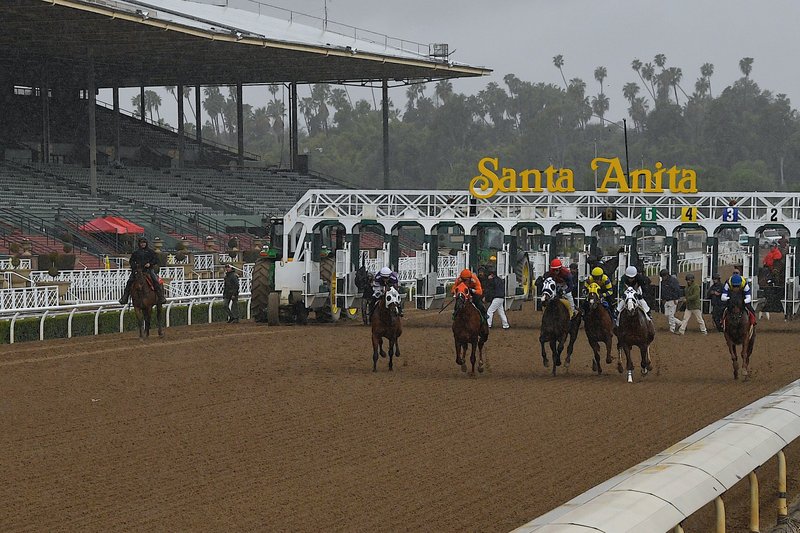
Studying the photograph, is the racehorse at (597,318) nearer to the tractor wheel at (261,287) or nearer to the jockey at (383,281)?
the jockey at (383,281)

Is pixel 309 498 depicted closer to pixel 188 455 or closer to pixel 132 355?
pixel 188 455

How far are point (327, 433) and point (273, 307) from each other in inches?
512

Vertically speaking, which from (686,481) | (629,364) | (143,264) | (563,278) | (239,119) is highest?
(239,119)

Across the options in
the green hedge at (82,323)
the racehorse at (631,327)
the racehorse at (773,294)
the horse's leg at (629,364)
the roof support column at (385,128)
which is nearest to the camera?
the racehorse at (631,327)

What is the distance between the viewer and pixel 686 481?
5.89 metres

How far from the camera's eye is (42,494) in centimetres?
829

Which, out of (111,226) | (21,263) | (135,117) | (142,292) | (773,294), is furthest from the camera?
(135,117)

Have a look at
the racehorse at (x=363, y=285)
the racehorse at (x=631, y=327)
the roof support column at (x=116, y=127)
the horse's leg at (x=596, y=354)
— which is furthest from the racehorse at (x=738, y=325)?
the roof support column at (x=116, y=127)

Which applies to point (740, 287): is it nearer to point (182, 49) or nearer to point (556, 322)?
point (556, 322)

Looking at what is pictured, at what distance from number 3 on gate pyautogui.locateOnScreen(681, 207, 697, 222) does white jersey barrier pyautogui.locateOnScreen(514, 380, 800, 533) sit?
1528cm

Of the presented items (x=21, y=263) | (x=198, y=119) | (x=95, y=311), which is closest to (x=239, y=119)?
(x=198, y=119)

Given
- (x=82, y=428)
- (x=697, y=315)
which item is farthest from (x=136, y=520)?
(x=697, y=315)

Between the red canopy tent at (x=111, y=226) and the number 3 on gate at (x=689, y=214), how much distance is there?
16.3 m

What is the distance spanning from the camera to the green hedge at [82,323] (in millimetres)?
19953
